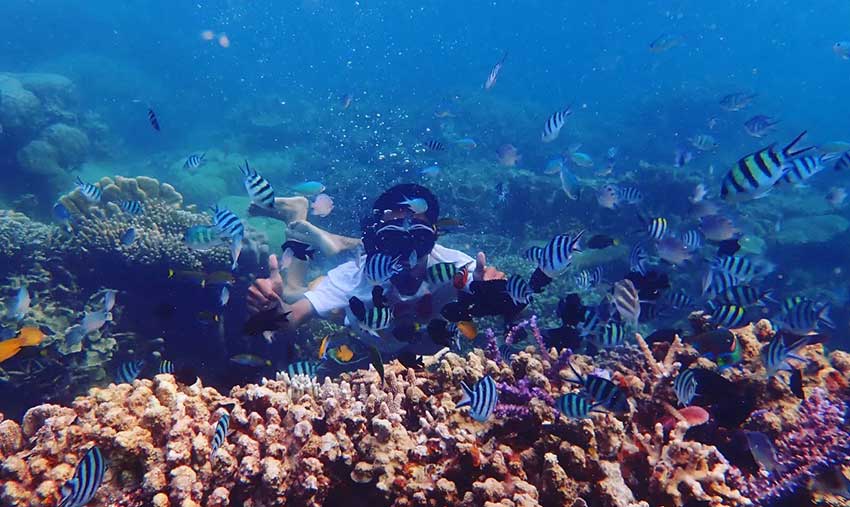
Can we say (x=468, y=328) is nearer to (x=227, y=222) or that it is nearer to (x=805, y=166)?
(x=227, y=222)

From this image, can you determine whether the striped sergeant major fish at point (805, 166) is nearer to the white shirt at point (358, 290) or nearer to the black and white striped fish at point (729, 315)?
the black and white striped fish at point (729, 315)

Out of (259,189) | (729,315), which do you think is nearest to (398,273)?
(259,189)

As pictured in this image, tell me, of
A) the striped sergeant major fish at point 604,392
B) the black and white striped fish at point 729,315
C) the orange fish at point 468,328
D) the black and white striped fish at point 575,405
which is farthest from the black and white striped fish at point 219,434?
the black and white striped fish at point 729,315

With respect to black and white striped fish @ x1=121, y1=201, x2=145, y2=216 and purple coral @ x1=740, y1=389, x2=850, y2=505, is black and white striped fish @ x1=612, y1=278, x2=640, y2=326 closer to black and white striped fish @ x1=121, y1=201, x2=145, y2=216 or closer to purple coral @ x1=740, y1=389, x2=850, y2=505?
purple coral @ x1=740, y1=389, x2=850, y2=505

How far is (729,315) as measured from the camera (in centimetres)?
420

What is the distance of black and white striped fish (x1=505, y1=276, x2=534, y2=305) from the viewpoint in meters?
3.97

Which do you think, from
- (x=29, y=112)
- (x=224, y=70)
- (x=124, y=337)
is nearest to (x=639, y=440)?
(x=124, y=337)

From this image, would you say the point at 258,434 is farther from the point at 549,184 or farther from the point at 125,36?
the point at 125,36

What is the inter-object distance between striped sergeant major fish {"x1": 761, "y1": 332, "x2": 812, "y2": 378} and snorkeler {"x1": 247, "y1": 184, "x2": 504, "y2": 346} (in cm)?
269

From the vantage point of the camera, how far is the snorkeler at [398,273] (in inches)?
193

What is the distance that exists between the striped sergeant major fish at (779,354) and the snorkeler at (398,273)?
2693mm

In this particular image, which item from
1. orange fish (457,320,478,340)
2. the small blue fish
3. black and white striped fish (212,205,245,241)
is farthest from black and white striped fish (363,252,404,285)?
the small blue fish

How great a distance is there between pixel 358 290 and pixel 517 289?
2313 mm

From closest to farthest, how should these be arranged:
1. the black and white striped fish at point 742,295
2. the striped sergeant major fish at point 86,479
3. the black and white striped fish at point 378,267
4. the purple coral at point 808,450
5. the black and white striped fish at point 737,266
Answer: the striped sergeant major fish at point 86,479 < the purple coral at point 808,450 < the black and white striped fish at point 378,267 < the black and white striped fish at point 742,295 < the black and white striped fish at point 737,266
